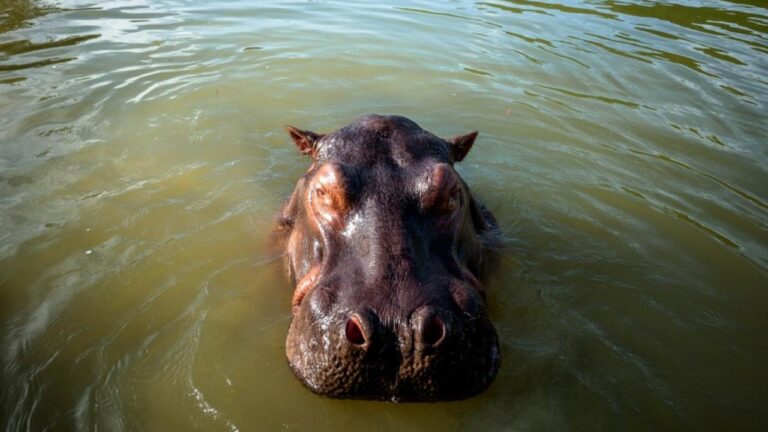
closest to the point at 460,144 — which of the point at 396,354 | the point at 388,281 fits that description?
the point at 388,281

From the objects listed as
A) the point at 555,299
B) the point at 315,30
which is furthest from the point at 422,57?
the point at 555,299

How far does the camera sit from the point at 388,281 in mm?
3178

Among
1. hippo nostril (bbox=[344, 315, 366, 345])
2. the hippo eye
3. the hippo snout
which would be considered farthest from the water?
the hippo eye

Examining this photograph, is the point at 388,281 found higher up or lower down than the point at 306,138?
lower down

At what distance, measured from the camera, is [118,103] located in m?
8.57

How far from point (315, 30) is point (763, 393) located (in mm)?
11781

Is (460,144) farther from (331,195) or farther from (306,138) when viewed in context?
(331,195)

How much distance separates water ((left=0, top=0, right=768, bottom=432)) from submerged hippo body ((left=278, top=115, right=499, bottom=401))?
1.92 ft

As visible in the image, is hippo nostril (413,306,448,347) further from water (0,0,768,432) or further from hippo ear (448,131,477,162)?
hippo ear (448,131,477,162)

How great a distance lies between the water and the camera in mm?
3734

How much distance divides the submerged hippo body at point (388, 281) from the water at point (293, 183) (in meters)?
0.59

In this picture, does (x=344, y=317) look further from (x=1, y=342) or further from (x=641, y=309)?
(x=641, y=309)

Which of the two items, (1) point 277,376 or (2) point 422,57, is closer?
(1) point 277,376

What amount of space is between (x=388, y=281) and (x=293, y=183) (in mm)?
4129
